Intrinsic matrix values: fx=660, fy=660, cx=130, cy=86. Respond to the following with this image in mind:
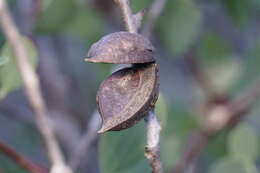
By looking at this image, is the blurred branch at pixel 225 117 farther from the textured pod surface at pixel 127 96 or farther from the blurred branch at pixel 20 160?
the textured pod surface at pixel 127 96

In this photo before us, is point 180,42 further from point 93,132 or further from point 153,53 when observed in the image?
point 153,53

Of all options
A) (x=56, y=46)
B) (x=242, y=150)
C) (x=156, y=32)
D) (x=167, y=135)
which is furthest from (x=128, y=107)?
(x=56, y=46)

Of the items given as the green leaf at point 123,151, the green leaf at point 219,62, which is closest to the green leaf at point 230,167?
the green leaf at point 123,151

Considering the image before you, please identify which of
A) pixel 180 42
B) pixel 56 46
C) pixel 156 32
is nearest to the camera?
pixel 180 42

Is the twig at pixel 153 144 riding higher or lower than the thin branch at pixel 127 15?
lower

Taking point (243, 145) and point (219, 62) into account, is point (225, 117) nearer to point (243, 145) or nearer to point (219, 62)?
point (219, 62)

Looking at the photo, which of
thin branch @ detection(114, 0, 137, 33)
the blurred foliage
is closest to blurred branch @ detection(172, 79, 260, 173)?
the blurred foliage

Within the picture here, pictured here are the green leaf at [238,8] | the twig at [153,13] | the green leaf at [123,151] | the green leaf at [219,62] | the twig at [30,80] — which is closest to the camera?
the green leaf at [123,151]
